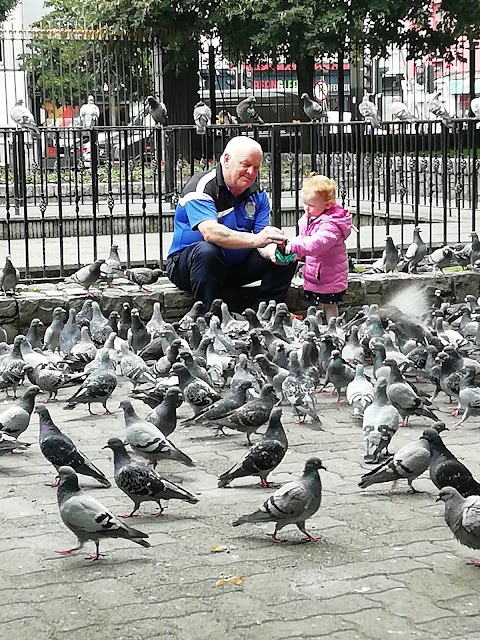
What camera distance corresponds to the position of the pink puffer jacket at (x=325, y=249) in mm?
8930

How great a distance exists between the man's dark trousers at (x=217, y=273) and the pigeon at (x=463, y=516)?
454 centimetres

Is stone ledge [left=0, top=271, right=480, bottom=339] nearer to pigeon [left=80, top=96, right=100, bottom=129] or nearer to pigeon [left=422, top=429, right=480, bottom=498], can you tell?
pigeon [left=422, top=429, right=480, bottom=498]

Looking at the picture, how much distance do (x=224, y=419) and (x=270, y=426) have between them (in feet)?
2.81

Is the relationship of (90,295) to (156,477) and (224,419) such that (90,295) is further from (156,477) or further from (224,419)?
(156,477)

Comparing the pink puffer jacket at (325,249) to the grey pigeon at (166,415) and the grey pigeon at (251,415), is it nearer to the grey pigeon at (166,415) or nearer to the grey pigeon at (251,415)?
the grey pigeon at (251,415)

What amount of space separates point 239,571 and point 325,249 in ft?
15.6

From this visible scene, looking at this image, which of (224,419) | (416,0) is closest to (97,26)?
(416,0)

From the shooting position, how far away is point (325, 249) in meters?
8.98

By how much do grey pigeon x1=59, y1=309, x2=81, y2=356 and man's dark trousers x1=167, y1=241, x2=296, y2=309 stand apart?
1074mm

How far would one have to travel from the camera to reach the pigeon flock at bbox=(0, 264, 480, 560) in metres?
4.98

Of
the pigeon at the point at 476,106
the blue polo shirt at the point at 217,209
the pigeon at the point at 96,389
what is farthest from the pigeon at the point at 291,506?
the pigeon at the point at 476,106

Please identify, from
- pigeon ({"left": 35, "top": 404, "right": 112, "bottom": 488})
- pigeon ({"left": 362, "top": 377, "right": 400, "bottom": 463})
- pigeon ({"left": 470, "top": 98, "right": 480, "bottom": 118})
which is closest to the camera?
pigeon ({"left": 35, "top": 404, "right": 112, "bottom": 488})

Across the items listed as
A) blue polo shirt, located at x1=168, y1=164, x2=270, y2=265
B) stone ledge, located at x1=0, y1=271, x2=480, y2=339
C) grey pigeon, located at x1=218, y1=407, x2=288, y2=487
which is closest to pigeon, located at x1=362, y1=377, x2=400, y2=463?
grey pigeon, located at x1=218, y1=407, x2=288, y2=487

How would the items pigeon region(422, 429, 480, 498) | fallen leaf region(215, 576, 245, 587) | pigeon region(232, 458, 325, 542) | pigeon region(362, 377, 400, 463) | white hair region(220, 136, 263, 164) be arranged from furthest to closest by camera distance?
white hair region(220, 136, 263, 164), pigeon region(362, 377, 400, 463), pigeon region(422, 429, 480, 498), pigeon region(232, 458, 325, 542), fallen leaf region(215, 576, 245, 587)
